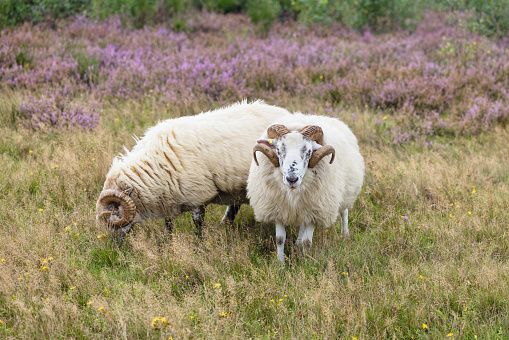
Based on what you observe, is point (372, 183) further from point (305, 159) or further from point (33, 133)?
point (33, 133)

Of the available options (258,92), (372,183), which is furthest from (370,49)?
(372,183)

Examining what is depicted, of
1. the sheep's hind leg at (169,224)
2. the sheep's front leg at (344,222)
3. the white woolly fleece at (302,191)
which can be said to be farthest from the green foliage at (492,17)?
the sheep's hind leg at (169,224)

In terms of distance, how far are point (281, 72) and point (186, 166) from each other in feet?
15.5

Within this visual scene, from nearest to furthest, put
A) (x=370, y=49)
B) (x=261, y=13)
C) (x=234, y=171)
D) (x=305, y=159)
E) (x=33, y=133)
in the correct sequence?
(x=305, y=159) → (x=234, y=171) → (x=33, y=133) → (x=370, y=49) → (x=261, y=13)

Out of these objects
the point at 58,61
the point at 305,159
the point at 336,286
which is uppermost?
the point at 58,61

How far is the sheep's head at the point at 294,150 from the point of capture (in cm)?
361

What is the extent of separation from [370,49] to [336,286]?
7.84 meters

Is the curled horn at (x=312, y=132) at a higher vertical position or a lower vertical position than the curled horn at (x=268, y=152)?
higher

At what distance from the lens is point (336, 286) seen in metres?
3.45

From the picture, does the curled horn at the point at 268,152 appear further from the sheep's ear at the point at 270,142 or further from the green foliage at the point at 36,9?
the green foliage at the point at 36,9

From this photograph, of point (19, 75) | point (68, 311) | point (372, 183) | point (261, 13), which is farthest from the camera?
point (261, 13)

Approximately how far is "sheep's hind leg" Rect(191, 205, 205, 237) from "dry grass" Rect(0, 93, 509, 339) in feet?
0.42

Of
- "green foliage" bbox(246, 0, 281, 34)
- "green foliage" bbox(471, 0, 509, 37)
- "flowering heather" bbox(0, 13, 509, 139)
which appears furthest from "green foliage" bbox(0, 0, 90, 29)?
"green foliage" bbox(471, 0, 509, 37)

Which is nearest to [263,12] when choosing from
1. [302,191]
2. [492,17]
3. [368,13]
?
[368,13]
